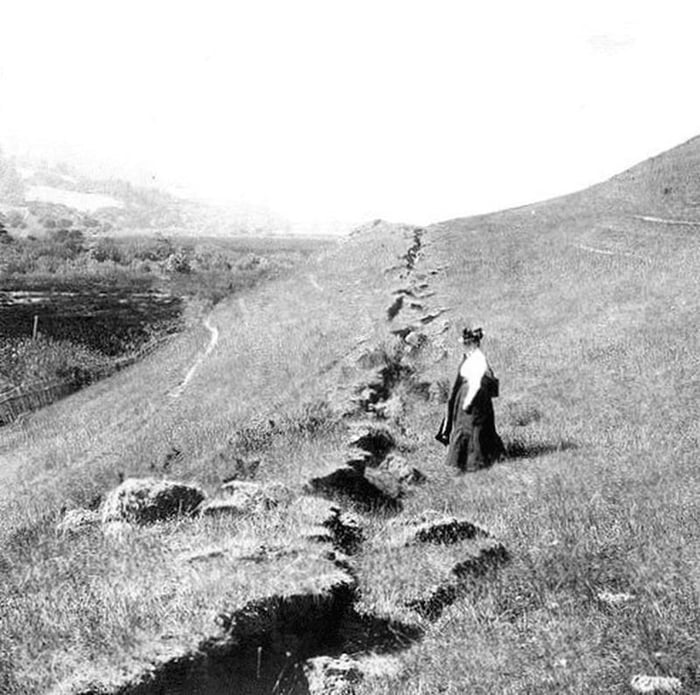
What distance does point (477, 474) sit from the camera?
1220 cm

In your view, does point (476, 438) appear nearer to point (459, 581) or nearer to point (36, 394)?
point (459, 581)

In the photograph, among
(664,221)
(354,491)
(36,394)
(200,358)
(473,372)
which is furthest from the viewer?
(36,394)

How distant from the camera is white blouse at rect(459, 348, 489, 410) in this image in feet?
42.2

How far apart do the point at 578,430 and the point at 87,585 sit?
8.47 meters

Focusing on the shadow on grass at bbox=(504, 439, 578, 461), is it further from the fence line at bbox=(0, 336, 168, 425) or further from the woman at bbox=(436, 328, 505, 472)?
the fence line at bbox=(0, 336, 168, 425)

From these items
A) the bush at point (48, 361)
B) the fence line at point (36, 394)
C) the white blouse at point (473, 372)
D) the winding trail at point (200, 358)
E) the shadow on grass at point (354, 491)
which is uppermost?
the white blouse at point (473, 372)

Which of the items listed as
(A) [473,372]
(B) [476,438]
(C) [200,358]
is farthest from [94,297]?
(B) [476,438]

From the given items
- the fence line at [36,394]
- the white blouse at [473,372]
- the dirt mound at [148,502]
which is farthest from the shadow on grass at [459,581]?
the fence line at [36,394]

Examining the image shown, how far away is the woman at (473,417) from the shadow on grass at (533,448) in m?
0.21

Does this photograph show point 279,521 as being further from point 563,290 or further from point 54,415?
point 54,415

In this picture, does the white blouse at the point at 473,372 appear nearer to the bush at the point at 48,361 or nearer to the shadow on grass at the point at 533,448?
the shadow on grass at the point at 533,448

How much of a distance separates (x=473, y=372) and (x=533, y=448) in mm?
1551

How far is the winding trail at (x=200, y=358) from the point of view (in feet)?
98.5

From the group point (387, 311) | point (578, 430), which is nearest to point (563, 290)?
point (387, 311)
